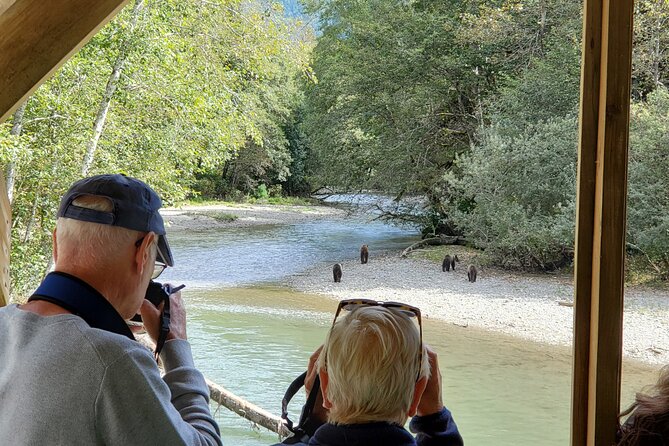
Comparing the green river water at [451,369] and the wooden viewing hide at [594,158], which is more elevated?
the wooden viewing hide at [594,158]

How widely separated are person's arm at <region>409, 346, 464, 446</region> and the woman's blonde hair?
220mm

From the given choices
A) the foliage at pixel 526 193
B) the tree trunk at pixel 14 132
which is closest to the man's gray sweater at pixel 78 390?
the tree trunk at pixel 14 132

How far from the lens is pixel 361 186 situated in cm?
1539

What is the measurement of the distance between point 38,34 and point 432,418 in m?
0.75

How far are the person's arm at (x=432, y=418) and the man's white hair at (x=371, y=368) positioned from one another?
11cm

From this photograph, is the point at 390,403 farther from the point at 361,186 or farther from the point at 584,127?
the point at 361,186

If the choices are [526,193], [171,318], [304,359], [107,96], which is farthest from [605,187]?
[526,193]

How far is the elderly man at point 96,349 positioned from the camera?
2.56 feet

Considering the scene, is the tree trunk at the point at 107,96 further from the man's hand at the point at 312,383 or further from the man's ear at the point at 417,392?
the man's ear at the point at 417,392

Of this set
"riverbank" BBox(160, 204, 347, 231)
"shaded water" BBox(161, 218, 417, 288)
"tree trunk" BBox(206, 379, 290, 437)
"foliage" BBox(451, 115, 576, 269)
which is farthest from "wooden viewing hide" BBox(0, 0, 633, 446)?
"riverbank" BBox(160, 204, 347, 231)

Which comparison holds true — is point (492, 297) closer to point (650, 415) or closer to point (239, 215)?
point (239, 215)

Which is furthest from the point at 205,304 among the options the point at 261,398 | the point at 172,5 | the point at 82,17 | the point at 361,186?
the point at 82,17

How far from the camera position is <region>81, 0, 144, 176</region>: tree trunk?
6824mm

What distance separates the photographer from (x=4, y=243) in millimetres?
1283
